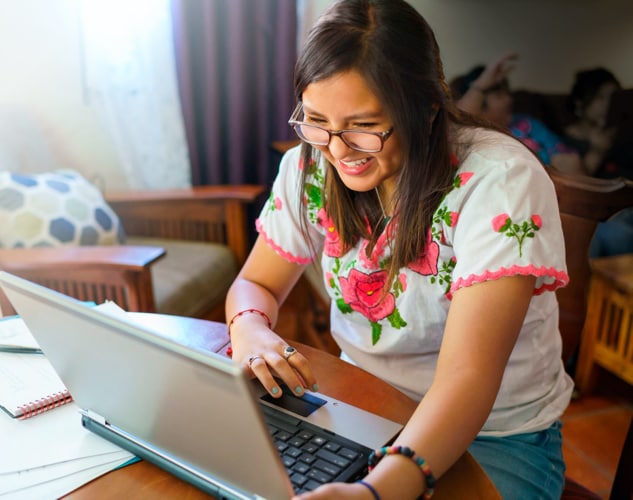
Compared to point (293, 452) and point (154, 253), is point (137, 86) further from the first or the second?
point (293, 452)

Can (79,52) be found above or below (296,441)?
above

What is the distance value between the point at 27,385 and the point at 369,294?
0.53m

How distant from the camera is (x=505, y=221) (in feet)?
2.95

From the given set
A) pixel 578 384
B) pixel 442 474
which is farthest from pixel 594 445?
pixel 442 474

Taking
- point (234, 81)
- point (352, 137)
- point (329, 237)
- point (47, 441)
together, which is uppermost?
point (352, 137)

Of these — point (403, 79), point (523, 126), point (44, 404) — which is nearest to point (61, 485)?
point (44, 404)

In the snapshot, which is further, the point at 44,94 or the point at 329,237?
the point at 44,94

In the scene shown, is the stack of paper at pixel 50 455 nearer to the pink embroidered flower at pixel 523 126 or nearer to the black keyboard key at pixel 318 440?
the black keyboard key at pixel 318 440

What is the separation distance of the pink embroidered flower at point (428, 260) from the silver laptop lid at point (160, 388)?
1.58ft

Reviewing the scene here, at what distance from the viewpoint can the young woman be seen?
0.85 metres

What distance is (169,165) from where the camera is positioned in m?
2.68

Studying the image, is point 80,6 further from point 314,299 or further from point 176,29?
point 314,299

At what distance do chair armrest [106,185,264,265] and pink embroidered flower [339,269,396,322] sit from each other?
1.22 metres

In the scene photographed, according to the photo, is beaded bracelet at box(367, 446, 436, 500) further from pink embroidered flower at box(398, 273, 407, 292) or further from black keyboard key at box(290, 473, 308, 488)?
pink embroidered flower at box(398, 273, 407, 292)
